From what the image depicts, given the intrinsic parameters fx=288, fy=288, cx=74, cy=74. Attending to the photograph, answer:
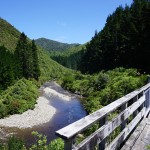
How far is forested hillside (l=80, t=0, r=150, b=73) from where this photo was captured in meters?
39.8

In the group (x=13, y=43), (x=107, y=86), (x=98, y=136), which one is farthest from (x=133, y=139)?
(x=13, y=43)

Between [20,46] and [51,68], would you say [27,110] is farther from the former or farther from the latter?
[51,68]

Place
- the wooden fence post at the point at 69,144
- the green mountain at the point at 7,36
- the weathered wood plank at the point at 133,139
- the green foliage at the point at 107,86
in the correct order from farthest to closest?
the green mountain at the point at 7,36 < the green foliage at the point at 107,86 < the weathered wood plank at the point at 133,139 < the wooden fence post at the point at 69,144

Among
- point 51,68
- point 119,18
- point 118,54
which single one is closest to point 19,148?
point 118,54

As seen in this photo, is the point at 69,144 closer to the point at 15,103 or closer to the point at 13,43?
the point at 15,103

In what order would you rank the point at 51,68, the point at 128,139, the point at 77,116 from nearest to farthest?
the point at 128,139, the point at 77,116, the point at 51,68

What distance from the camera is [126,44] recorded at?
55312mm

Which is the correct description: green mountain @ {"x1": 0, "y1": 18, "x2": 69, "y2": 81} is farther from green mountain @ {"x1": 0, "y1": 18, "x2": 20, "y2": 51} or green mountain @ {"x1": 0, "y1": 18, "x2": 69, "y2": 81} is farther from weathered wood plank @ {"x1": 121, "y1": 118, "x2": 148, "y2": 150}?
weathered wood plank @ {"x1": 121, "y1": 118, "x2": 148, "y2": 150}

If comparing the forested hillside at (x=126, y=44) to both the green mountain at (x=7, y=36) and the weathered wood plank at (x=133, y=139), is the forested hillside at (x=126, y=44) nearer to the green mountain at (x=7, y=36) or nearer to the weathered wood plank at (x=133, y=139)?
the weathered wood plank at (x=133, y=139)

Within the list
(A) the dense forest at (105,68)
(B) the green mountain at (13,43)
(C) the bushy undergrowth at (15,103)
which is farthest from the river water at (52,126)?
(B) the green mountain at (13,43)

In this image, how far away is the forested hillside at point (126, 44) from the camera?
130 ft

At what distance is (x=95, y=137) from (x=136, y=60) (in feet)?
130

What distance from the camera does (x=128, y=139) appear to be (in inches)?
283

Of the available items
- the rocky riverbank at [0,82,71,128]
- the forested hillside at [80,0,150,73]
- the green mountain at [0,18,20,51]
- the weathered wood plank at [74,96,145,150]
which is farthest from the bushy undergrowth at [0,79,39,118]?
the green mountain at [0,18,20,51]
